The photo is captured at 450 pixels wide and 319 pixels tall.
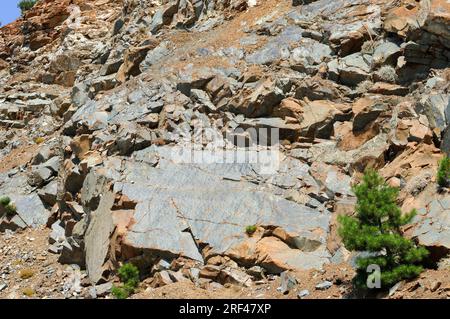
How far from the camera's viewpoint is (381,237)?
11203mm

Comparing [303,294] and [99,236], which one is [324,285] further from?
[99,236]

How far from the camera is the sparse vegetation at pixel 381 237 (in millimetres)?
11133

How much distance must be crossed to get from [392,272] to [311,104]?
770cm

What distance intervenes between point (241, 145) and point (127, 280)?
5508mm

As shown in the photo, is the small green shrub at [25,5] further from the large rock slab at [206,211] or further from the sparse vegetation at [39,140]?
the large rock slab at [206,211]

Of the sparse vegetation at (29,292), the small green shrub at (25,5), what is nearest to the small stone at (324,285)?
the sparse vegetation at (29,292)

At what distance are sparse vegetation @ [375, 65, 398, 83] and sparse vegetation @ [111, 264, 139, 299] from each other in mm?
8964

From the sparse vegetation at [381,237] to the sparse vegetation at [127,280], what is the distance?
5.66 m

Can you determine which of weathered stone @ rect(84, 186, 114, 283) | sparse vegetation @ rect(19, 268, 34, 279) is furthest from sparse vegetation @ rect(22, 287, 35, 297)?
weathered stone @ rect(84, 186, 114, 283)

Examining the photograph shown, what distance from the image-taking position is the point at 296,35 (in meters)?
20.6

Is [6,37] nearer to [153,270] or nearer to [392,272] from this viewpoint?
[153,270]

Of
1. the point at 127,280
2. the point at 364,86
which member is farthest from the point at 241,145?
the point at 127,280

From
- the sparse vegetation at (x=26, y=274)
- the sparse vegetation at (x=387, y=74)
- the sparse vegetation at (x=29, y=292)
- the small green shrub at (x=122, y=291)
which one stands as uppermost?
the sparse vegetation at (x=387, y=74)

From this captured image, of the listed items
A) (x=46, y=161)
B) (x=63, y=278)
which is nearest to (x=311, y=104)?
(x=63, y=278)
